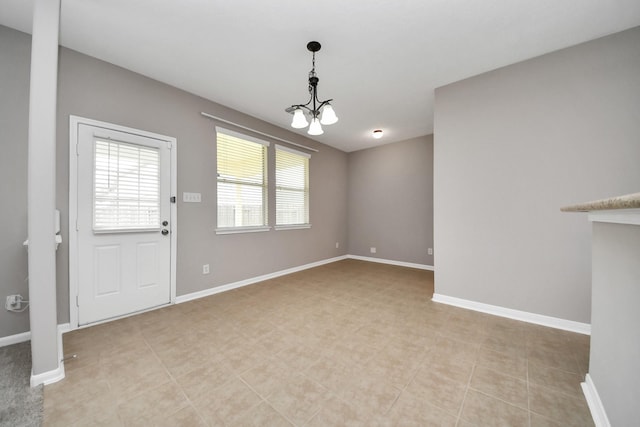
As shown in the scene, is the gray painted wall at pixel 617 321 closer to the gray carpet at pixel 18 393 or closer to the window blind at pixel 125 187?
the gray carpet at pixel 18 393

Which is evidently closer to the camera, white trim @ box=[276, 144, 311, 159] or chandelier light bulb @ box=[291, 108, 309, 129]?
chandelier light bulb @ box=[291, 108, 309, 129]

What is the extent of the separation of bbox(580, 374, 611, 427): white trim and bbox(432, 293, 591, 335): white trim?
3.31 ft

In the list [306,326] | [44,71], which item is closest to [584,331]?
[306,326]

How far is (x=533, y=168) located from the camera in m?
2.45

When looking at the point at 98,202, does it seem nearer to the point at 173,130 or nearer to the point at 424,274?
the point at 173,130

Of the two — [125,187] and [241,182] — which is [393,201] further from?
[125,187]

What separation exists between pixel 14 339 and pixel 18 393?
95 centimetres

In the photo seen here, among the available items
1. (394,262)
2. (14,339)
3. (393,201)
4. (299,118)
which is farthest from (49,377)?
(393,201)

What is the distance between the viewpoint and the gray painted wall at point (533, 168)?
6.97 feet

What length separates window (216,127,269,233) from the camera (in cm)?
346

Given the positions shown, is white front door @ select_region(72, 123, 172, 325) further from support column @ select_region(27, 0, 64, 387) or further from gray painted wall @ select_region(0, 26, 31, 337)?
support column @ select_region(27, 0, 64, 387)

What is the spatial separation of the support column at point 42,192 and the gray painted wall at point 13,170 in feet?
3.08

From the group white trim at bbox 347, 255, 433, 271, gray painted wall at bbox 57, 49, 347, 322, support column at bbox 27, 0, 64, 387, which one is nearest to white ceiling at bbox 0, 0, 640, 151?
gray painted wall at bbox 57, 49, 347, 322

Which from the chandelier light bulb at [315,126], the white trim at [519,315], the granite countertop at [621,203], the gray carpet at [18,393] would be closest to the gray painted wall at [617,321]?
the granite countertop at [621,203]
